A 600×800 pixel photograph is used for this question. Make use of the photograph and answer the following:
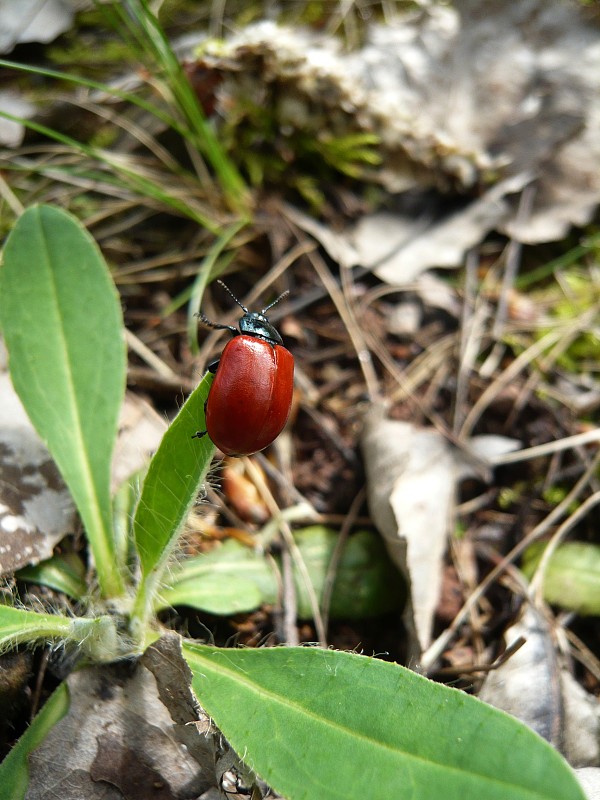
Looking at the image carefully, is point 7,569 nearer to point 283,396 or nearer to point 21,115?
point 283,396

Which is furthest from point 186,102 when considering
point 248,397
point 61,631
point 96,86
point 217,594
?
point 61,631

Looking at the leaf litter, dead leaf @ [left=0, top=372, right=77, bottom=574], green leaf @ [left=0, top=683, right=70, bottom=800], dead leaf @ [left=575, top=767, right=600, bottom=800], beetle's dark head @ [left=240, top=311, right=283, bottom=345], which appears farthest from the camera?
the leaf litter

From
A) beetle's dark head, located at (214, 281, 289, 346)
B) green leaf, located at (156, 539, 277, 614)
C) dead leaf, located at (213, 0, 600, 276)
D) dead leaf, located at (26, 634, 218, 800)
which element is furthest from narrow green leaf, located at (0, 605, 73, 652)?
dead leaf, located at (213, 0, 600, 276)

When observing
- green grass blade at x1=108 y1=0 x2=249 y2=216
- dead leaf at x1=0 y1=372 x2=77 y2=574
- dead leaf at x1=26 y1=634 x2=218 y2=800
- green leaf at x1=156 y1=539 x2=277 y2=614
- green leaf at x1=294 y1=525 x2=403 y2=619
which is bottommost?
green leaf at x1=294 y1=525 x2=403 y2=619

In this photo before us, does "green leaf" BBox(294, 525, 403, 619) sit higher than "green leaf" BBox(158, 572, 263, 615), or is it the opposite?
"green leaf" BBox(158, 572, 263, 615)

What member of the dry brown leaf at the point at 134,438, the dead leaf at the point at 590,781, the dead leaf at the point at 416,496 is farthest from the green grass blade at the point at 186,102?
the dead leaf at the point at 590,781

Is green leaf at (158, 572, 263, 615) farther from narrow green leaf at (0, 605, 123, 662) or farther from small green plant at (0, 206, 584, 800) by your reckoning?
narrow green leaf at (0, 605, 123, 662)

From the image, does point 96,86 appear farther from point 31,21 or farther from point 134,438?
point 134,438
